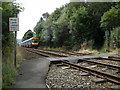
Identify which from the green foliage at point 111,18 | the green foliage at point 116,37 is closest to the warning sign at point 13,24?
the green foliage at point 116,37

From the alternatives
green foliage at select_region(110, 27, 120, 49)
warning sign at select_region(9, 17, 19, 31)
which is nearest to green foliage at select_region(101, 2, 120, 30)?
green foliage at select_region(110, 27, 120, 49)

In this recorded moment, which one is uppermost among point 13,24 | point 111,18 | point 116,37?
point 111,18

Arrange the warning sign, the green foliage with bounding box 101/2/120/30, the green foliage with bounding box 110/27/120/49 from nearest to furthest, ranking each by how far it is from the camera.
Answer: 1. the warning sign
2. the green foliage with bounding box 110/27/120/49
3. the green foliage with bounding box 101/2/120/30

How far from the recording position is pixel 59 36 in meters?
31.6

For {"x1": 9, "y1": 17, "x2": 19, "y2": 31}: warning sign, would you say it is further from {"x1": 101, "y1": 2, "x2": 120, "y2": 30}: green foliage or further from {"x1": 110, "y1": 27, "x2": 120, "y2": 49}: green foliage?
{"x1": 101, "y1": 2, "x2": 120, "y2": 30}: green foliage

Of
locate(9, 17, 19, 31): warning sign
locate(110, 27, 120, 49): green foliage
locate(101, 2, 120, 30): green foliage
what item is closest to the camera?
locate(9, 17, 19, 31): warning sign

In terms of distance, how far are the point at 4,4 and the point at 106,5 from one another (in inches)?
767

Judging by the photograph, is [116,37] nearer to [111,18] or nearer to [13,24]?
[111,18]

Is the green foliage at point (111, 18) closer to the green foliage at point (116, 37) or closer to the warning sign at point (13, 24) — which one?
the green foliage at point (116, 37)

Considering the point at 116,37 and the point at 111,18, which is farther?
the point at 111,18

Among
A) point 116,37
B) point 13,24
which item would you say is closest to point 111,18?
point 116,37

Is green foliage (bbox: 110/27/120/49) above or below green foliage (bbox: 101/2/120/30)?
below

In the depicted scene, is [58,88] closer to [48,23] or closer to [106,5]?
[106,5]

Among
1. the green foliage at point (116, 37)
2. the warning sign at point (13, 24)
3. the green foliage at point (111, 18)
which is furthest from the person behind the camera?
the green foliage at point (111, 18)
